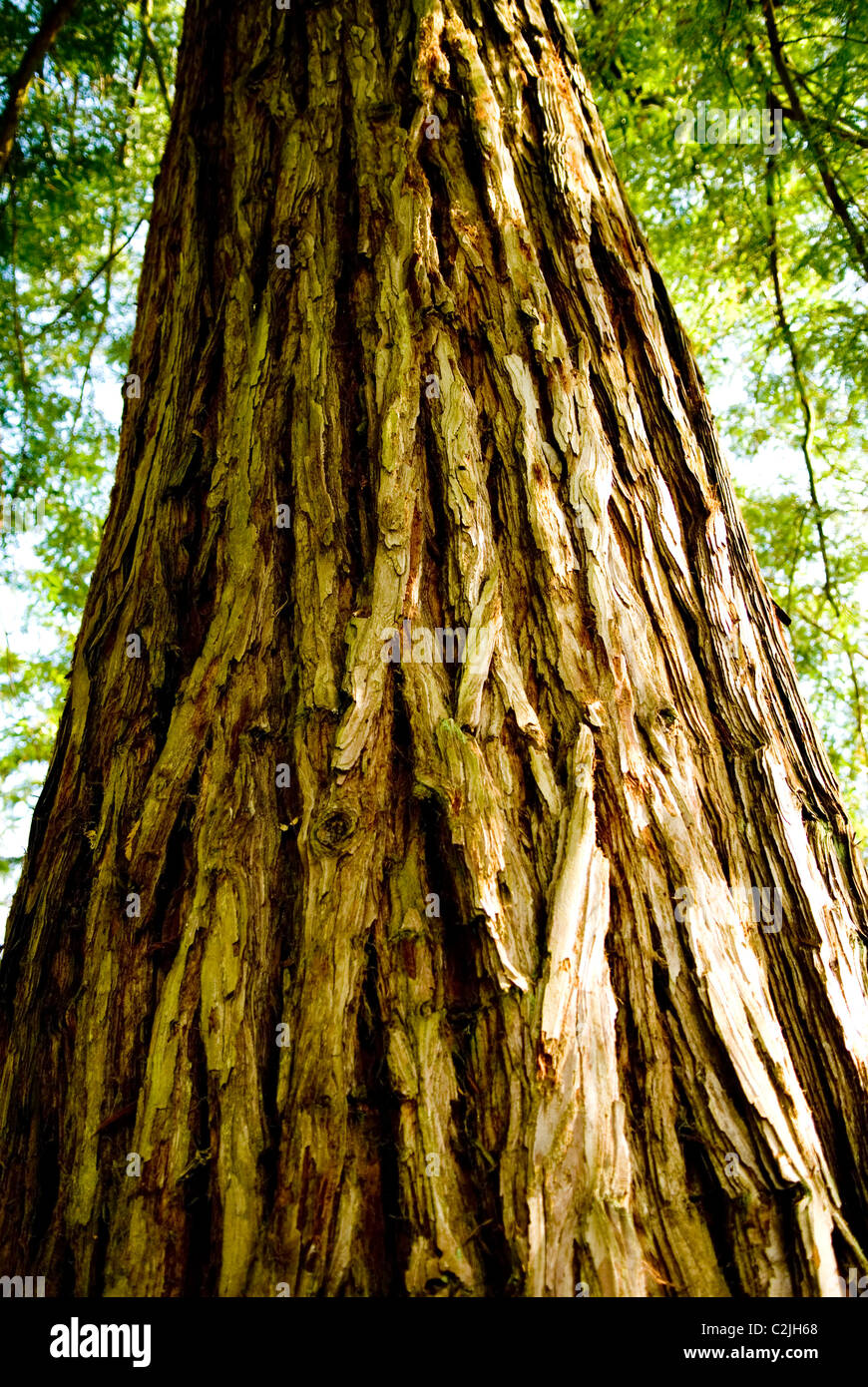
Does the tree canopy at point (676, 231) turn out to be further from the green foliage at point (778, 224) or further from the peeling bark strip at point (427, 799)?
the peeling bark strip at point (427, 799)

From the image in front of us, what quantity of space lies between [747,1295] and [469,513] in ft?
4.20

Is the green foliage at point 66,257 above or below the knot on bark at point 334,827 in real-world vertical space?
above

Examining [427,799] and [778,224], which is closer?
[427,799]

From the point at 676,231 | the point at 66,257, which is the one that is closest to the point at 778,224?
the point at 676,231

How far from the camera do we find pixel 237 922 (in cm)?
148

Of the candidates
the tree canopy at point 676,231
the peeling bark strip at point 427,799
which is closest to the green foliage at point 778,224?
the tree canopy at point 676,231

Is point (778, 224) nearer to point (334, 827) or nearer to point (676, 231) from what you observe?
point (676, 231)

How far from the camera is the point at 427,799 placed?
58.5 inches

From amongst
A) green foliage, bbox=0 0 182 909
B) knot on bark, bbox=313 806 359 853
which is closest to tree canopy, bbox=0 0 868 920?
green foliage, bbox=0 0 182 909

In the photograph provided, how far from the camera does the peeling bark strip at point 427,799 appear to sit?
1.26m

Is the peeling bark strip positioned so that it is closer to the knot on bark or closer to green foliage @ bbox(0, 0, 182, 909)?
the knot on bark

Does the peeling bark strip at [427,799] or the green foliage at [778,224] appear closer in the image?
the peeling bark strip at [427,799]

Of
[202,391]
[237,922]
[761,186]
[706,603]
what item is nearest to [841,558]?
[761,186]

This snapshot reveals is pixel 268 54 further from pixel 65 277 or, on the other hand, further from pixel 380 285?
pixel 65 277
